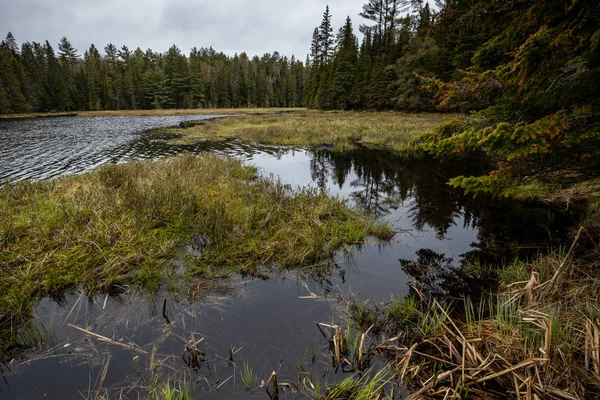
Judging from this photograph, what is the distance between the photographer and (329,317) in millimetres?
3965

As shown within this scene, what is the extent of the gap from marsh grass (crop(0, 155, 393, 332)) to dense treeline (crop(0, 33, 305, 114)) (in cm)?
7119

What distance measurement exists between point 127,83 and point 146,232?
87372 millimetres

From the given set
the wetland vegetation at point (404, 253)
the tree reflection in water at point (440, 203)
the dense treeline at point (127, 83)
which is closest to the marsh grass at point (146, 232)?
the wetland vegetation at point (404, 253)

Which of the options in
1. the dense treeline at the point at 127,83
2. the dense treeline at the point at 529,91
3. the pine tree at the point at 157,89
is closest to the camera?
the dense treeline at the point at 529,91

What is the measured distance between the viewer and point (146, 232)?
228 inches

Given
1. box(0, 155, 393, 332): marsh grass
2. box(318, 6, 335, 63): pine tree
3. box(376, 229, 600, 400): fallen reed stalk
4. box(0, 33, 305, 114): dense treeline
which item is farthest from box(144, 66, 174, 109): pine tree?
box(376, 229, 600, 400): fallen reed stalk

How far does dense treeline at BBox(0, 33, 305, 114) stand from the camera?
6144 cm

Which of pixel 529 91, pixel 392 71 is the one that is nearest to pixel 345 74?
pixel 392 71

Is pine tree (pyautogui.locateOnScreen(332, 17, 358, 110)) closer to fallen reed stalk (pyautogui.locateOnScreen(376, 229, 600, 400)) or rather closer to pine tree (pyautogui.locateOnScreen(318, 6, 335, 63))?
→ pine tree (pyautogui.locateOnScreen(318, 6, 335, 63))

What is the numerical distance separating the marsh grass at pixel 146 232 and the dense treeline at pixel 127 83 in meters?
71.2

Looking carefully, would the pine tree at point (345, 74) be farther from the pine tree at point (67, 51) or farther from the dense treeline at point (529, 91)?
the pine tree at point (67, 51)

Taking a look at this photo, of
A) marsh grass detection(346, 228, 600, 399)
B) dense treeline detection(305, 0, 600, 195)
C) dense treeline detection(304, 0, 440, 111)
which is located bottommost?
marsh grass detection(346, 228, 600, 399)

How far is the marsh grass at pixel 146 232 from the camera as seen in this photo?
4.46m

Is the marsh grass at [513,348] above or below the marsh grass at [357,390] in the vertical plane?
above
